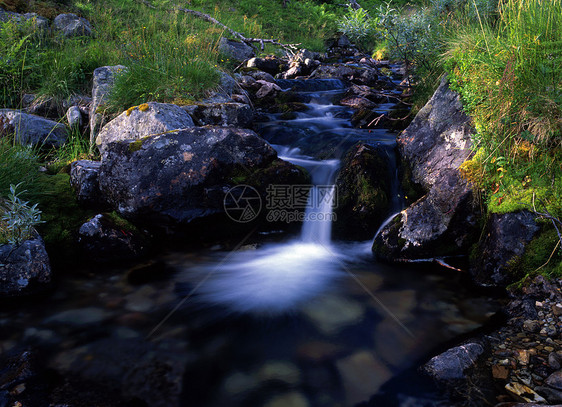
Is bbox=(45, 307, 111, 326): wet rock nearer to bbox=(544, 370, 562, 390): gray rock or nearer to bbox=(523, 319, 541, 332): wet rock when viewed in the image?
bbox=(544, 370, 562, 390): gray rock

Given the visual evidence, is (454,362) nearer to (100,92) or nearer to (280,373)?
(280,373)

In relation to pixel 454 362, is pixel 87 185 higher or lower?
higher

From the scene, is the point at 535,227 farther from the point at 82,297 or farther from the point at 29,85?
the point at 29,85

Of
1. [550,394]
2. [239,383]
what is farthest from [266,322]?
[550,394]

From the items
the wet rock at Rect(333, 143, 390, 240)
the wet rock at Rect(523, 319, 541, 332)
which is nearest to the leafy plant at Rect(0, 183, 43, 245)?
the wet rock at Rect(333, 143, 390, 240)

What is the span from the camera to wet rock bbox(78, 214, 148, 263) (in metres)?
3.98

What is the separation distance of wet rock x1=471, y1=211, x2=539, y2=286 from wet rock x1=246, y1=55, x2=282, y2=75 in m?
10.1

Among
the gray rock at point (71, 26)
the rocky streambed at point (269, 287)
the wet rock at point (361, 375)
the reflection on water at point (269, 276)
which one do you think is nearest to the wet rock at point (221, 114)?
the rocky streambed at point (269, 287)

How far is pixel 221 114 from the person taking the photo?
6129 mm

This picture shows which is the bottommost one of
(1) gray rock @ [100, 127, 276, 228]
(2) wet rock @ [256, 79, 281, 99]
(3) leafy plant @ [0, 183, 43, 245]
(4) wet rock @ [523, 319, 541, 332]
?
(4) wet rock @ [523, 319, 541, 332]

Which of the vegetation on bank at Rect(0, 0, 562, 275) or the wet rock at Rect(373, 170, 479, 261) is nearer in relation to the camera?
the vegetation on bank at Rect(0, 0, 562, 275)

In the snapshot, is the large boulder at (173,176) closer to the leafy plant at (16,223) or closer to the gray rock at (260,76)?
the leafy plant at (16,223)

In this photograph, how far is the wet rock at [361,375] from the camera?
2268 mm

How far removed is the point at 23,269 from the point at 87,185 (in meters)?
1.47
